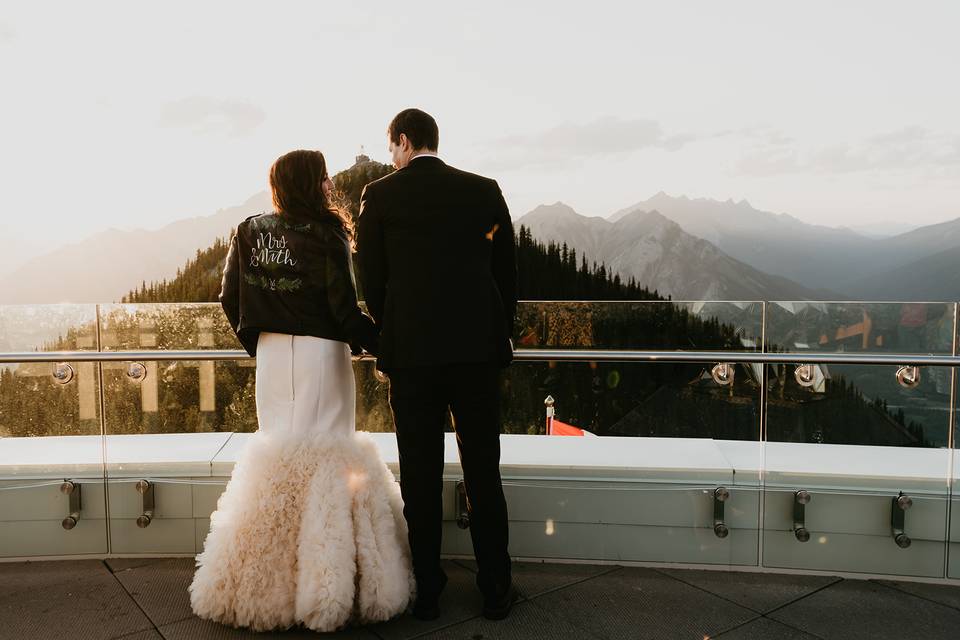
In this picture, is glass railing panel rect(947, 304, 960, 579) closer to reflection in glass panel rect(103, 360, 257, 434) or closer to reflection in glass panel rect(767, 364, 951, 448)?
reflection in glass panel rect(767, 364, 951, 448)

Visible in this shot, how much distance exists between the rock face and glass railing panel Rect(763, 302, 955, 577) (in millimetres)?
54218

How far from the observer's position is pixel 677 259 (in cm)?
7200

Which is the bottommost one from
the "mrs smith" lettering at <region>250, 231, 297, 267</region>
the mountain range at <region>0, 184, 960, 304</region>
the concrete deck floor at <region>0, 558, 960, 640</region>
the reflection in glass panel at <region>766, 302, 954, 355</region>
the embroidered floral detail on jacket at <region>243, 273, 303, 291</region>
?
the concrete deck floor at <region>0, 558, 960, 640</region>

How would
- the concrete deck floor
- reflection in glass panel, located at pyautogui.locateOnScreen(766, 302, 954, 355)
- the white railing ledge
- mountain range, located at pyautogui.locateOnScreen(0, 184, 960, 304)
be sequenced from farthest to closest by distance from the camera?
A: 1. mountain range, located at pyautogui.locateOnScreen(0, 184, 960, 304)
2. reflection in glass panel, located at pyautogui.locateOnScreen(766, 302, 954, 355)
3. the white railing ledge
4. the concrete deck floor

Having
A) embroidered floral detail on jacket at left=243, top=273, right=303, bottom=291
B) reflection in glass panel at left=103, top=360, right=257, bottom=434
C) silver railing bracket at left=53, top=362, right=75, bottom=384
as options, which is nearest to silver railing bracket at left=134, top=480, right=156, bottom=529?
reflection in glass panel at left=103, top=360, right=257, bottom=434

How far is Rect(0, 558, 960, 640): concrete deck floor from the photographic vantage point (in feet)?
7.28

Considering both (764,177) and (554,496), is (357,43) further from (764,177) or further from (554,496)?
(764,177)

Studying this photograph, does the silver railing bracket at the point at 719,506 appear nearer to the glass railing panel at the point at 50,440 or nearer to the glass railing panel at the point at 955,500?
the glass railing panel at the point at 955,500

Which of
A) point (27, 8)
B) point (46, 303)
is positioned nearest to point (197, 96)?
point (27, 8)

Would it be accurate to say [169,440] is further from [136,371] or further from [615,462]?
[615,462]

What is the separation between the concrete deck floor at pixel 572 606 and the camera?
2.22 m

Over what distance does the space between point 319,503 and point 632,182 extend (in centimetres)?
7325

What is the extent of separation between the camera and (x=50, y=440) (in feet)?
9.89

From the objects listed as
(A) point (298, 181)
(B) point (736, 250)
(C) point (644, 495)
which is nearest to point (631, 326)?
(C) point (644, 495)
